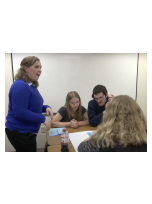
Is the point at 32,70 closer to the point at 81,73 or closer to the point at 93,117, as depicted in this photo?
the point at 93,117

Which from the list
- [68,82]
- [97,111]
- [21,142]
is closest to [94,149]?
[21,142]

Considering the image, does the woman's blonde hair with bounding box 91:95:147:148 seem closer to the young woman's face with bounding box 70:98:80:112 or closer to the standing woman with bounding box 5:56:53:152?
the standing woman with bounding box 5:56:53:152

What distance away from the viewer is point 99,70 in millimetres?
2775

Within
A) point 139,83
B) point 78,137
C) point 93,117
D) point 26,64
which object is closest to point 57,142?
point 78,137

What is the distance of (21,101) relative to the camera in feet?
3.87

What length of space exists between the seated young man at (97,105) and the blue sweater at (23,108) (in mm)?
751

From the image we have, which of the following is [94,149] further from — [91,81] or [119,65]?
[119,65]

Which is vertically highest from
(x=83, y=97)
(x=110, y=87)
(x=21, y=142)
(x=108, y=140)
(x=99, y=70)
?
(x=99, y=70)

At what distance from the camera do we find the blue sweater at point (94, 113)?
1799 millimetres

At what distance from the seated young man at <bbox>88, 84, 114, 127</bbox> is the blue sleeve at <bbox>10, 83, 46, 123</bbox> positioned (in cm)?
86

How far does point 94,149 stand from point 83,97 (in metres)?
1.90

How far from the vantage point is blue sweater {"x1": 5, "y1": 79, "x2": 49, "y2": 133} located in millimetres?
1180

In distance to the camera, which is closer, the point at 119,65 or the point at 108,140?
the point at 108,140

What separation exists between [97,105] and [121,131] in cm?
104
